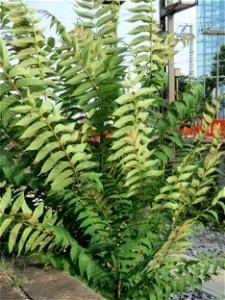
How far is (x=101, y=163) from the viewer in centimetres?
315

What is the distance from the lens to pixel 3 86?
2.83 m

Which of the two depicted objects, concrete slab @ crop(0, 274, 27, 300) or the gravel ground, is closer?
concrete slab @ crop(0, 274, 27, 300)

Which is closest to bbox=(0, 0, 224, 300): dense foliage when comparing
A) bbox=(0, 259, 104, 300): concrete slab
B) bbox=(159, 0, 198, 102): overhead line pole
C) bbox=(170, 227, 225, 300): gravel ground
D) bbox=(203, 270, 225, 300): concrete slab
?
bbox=(0, 259, 104, 300): concrete slab

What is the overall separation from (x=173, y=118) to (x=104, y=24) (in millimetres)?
813

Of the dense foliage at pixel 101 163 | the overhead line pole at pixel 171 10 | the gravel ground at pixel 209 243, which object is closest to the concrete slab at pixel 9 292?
the dense foliage at pixel 101 163

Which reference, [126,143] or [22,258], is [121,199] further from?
[22,258]

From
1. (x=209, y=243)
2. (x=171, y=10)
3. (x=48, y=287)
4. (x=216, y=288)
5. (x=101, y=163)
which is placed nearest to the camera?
(x=48, y=287)

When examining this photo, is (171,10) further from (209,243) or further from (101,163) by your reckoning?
(101,163)

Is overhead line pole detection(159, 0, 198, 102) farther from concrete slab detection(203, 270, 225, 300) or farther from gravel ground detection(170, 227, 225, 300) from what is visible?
concrete slab detection(203, 270, 225, 300)

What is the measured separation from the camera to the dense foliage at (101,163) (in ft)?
9.18

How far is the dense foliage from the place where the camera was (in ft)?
9.18

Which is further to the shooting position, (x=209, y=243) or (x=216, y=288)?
(x=209, y=243)

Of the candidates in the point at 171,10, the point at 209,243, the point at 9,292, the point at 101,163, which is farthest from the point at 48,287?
the point at 171,10

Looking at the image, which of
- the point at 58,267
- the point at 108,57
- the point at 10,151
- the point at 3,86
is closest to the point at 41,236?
the point at 58,267
